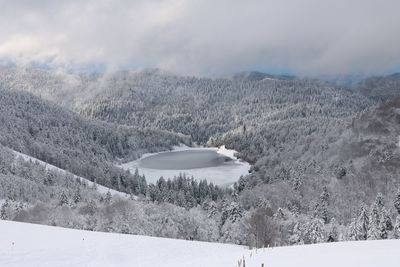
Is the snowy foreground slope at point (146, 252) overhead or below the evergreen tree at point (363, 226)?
overhead

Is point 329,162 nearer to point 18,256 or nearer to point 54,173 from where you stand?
point 54,173

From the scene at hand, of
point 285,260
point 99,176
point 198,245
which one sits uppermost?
point 285,260

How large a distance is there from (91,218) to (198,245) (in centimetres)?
4144

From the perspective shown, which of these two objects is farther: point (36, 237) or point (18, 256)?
point (36, 237)

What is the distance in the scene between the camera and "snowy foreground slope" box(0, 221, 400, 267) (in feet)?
87.0

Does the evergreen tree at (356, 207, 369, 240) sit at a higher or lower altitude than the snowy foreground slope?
lower

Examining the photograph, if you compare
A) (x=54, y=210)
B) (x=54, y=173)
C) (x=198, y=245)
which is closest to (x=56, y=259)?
(x=198, y=245)

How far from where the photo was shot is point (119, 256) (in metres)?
34.2

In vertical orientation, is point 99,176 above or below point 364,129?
below

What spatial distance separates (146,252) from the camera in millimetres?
35656

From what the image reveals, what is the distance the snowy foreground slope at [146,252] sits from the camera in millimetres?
26516

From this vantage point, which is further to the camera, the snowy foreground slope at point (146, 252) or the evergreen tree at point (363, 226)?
the evergreen tree at point (363, 226)

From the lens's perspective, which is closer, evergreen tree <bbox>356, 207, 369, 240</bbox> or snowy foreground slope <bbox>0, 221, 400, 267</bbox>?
snowy foreground slope <bbox>0, 221, 400, 267</bbox>

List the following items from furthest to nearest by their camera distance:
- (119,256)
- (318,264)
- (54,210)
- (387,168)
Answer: (387,168), (54,210), (119,256), (318,264)
